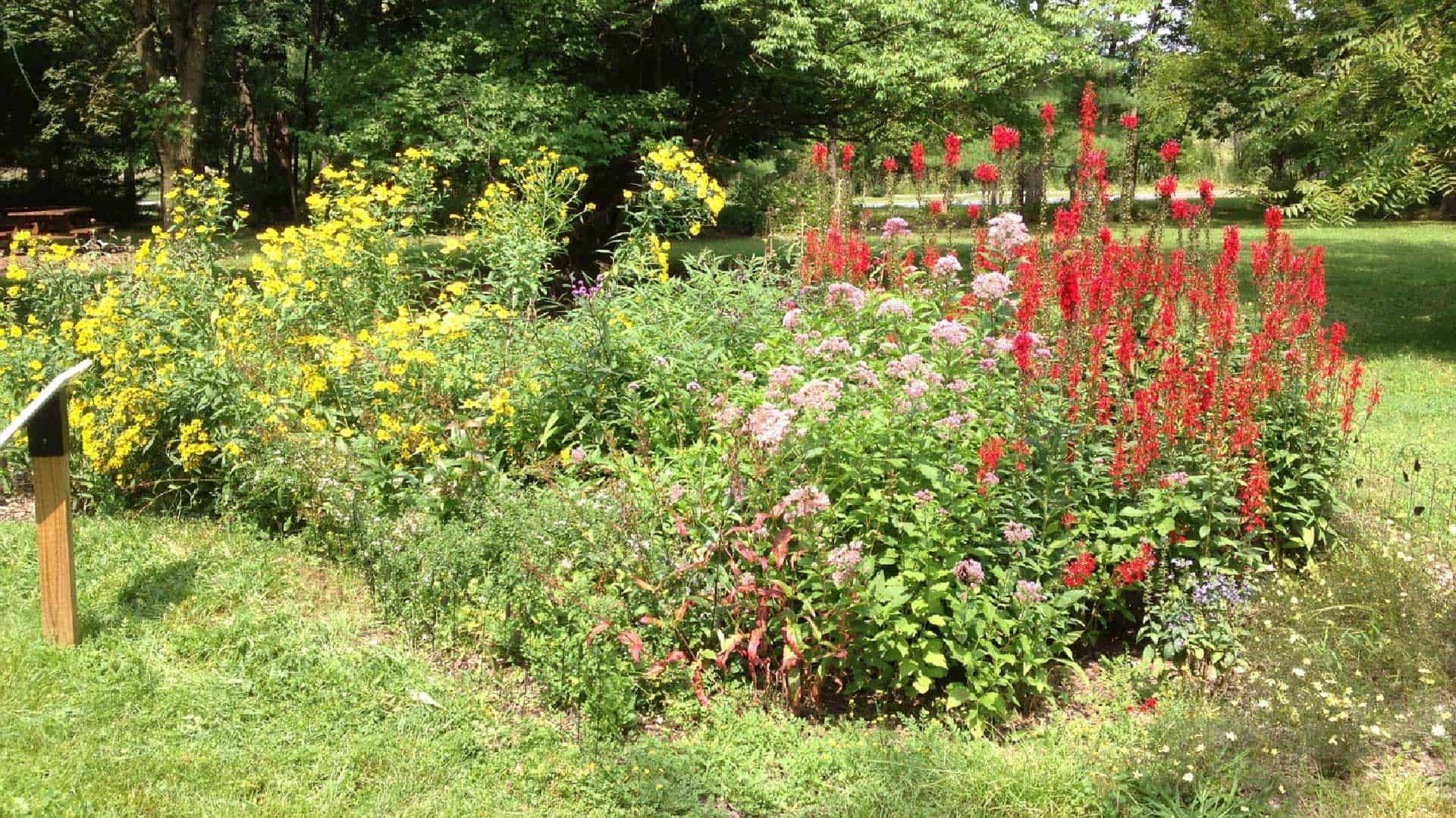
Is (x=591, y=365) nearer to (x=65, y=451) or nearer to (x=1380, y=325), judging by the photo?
(x=65, y=451)

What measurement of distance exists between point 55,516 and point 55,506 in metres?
0.03

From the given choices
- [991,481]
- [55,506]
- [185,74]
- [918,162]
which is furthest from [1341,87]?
[185,74]

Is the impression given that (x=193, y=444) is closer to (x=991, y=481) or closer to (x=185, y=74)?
(x=991, y=481)

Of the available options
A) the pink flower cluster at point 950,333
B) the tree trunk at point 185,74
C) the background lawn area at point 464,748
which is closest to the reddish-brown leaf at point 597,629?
the background lawn area at point 464,748

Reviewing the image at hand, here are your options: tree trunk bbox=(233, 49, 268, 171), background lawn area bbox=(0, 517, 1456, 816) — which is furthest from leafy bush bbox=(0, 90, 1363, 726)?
tree trunk bbox=(233, 49, 268, 171)

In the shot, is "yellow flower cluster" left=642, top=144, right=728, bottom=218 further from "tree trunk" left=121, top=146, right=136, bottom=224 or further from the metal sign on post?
"tree trunk" left=121, top=146, right=136, bottom=224

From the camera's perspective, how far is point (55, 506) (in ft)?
12.6

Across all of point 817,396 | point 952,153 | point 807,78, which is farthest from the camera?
point 807,78

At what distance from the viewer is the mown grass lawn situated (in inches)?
122

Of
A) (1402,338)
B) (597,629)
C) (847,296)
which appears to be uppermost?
(847,296)

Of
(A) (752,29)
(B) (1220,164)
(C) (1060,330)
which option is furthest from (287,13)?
(B) (1220,164)

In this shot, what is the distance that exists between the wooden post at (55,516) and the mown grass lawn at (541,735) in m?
0.11

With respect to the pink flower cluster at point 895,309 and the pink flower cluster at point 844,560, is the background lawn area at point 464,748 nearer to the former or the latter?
the pink flower cluster at point 844,560

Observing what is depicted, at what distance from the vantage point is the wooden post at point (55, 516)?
12.6 feet
